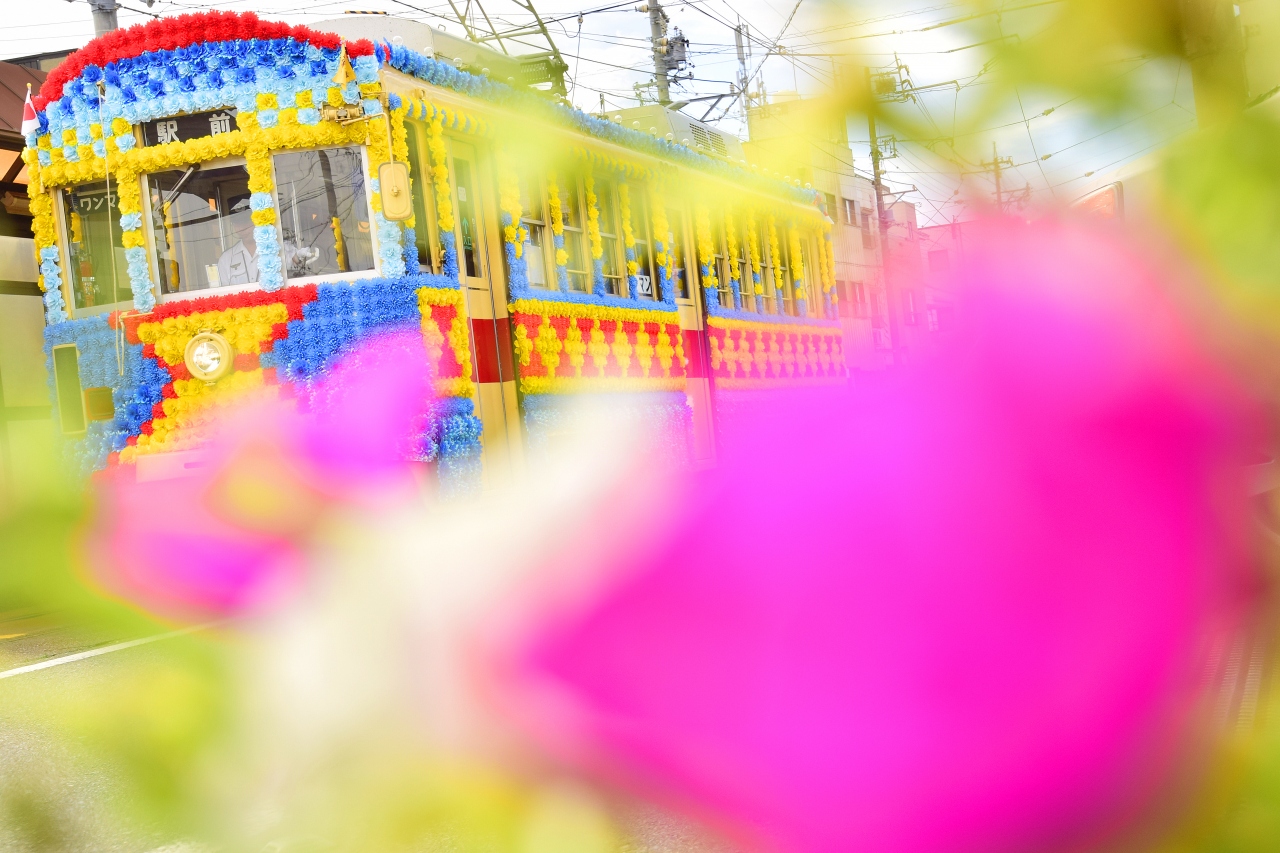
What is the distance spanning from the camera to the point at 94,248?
693 centimetres

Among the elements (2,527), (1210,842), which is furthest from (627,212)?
(1210,842)

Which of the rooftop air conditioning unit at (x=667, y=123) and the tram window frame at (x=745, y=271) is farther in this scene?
the rooftop air conditioning unit at (x=667, y=123)

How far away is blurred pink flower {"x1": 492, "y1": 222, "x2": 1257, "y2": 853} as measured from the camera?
1.02 m

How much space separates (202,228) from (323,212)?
2.38 feet

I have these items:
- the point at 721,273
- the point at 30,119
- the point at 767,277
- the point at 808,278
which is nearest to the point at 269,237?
the point at 30,119

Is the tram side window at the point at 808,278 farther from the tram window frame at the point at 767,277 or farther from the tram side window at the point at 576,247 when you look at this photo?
Answer: the tram side window at the point at 576,247

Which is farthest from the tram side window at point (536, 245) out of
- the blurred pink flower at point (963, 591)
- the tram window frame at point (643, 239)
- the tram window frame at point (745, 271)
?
the blurred pink flower at point (963, 591)

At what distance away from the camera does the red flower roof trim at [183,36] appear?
6.27 meters

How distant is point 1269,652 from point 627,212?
22.5 feet

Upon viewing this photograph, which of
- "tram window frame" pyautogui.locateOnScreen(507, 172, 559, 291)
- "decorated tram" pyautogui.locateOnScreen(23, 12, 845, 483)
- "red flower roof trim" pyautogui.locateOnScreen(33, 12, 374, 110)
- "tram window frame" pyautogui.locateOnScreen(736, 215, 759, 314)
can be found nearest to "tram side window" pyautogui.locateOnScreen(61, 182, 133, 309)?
"decorated tram" pyautogui.locateOnScreen(23, 12, 845, 483)

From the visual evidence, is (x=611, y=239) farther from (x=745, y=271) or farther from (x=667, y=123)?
(x=667, y=123)

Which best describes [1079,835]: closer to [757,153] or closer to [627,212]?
[757,153]

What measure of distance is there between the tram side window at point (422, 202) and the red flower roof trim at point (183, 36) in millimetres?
542

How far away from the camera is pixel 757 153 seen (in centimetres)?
93
